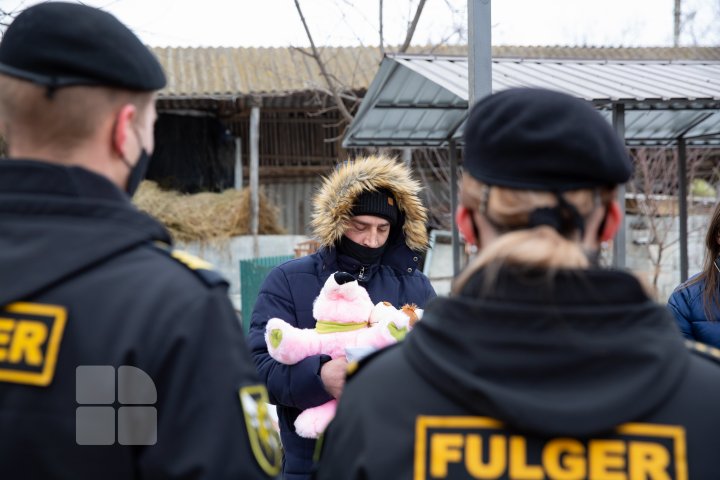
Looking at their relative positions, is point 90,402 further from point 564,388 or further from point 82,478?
point 564,388

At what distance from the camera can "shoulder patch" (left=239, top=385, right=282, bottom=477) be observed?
1347 millimetres

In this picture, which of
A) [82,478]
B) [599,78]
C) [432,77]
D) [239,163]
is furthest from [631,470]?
[239,163]

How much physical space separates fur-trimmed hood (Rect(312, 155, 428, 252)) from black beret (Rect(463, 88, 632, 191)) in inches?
72.1

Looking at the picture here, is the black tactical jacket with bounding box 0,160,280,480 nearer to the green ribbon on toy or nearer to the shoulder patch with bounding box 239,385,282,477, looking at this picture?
the shoulder patch with bounding box 239,385,282,477

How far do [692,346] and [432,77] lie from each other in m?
4.47

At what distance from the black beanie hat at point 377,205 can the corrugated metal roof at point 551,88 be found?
2045mm

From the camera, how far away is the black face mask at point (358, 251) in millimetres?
3211

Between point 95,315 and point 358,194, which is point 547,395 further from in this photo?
point 358,194

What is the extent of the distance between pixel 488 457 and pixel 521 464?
0.18 ft

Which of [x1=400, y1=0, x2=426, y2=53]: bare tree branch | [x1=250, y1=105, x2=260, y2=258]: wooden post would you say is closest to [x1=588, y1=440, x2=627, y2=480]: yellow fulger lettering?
[x1=400, y1=0, x2=426, y2=53]: bare tree branch

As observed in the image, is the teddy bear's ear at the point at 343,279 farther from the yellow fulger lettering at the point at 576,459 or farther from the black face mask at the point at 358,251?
the yellow fulger lettering at the point at 576,459

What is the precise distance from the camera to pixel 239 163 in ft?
47.6

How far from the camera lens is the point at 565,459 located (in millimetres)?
1256

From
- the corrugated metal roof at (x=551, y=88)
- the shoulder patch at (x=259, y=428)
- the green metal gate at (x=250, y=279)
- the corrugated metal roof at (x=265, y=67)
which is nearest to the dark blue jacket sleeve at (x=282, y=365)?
the shoulder patch at (x=259, y=428)
